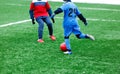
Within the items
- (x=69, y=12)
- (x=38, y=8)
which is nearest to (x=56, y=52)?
(x=69, y=12)

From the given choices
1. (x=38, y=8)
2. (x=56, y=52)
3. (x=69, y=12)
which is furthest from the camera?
(x=38, y=8)

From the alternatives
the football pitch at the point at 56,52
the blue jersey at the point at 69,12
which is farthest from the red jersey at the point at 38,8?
the blue jersey at the point at 69,12

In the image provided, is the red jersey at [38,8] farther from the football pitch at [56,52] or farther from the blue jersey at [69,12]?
the blue jersey at [69,12]

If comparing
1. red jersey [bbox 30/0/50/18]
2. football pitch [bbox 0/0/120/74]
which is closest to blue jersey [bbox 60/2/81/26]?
football pitch [bbox 0/0/120/74]

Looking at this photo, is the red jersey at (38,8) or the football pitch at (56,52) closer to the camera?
the football pitch at (56,52)

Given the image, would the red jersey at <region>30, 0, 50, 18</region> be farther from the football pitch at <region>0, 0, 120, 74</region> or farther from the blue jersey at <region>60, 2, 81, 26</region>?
the blue jersey at <region>60, 2, 81, 26</region>

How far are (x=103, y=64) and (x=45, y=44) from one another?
2871 mm

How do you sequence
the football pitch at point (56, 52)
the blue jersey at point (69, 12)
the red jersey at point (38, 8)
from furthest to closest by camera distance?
the red jersey at point (38, 8) → the blue jersey at point (69, 12) → the football pitch at point (56, 52)

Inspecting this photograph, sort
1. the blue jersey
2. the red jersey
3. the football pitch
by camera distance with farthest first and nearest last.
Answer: the red jersey < the blue jersey < the football pitch

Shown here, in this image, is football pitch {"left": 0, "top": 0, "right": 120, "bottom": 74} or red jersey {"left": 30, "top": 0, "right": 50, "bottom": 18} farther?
red jersey {"left": 30, "top": 0, "right": 50, "bottom": 18}

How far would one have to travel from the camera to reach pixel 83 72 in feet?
27.0

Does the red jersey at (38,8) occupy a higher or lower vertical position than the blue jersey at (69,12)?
lower

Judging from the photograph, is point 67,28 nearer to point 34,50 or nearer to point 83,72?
point 34,50

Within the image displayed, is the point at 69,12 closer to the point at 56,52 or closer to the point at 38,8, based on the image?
the point at 56,52
